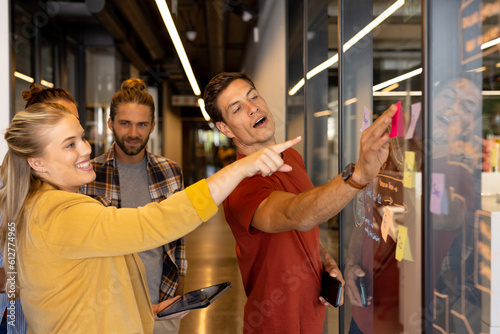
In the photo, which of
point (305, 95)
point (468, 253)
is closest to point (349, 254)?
point (468, 253)

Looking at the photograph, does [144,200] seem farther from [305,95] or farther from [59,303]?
[305,95]

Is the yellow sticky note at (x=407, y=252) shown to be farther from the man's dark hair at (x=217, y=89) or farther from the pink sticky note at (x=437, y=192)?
the man's dark hair at (x=217, y=89)

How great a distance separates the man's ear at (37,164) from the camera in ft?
4.40

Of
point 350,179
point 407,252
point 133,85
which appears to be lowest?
point 407,252

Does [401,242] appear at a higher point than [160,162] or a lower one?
lower

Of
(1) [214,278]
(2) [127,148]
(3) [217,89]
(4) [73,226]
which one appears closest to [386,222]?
(3) [217,89]

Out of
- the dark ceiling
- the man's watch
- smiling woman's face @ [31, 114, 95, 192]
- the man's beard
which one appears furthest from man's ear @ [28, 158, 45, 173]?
the dark ceiling

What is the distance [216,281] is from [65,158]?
3989 millimetres

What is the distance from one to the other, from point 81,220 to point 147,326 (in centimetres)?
50

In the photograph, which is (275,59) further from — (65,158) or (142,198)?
(65,158)

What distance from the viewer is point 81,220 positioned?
1198mm

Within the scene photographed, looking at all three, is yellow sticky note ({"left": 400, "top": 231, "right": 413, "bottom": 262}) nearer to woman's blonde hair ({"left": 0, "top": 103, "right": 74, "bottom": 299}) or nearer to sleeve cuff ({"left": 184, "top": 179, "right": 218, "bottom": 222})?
sleeve cuff ({"left": 184, "top": 179, "right": 218, "bottom": 222})

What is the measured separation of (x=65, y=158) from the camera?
4.46 feet

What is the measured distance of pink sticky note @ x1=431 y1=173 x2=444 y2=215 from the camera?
1.17m
